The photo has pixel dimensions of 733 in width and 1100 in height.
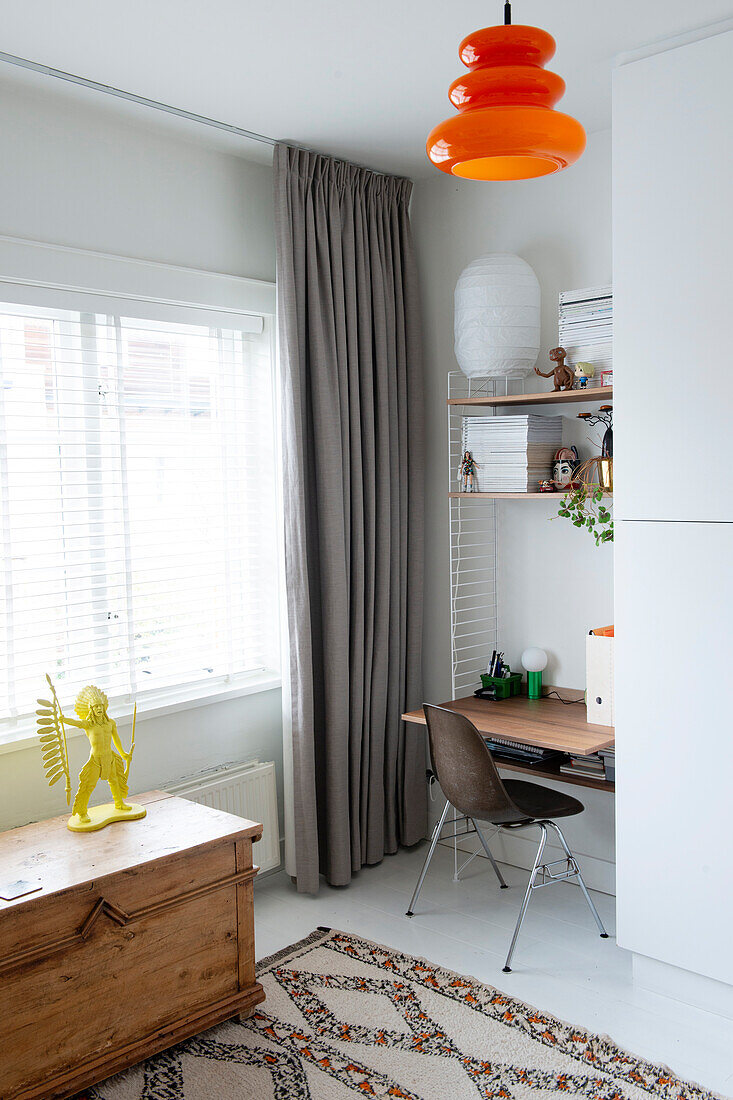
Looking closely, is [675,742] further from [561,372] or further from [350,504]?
[350,504]

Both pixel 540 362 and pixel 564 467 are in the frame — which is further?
pixel 540 362

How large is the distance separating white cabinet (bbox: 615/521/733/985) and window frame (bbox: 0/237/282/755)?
4.43 feet

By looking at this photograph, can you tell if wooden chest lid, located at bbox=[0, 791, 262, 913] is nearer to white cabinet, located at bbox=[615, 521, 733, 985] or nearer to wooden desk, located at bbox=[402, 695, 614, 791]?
wooden desk, located at bbox=[402, 695, 614, 791]

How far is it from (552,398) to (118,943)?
2.15 m

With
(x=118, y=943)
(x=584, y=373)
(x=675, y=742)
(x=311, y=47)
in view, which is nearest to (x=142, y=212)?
(x=311, y=47)

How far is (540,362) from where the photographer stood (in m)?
3.54

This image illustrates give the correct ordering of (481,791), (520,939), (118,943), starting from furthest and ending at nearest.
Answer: (520,939) → (481,791) → (118,943)

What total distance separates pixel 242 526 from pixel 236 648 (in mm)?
467

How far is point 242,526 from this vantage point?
355 centimetres

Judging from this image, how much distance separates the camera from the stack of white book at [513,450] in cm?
327

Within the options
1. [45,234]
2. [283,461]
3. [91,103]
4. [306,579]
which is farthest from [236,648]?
[91,103]

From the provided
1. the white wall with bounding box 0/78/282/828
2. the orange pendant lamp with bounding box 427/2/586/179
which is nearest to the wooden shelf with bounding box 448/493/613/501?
the white wall with bounding box 0/78/282/828

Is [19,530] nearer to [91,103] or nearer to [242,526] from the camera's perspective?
[242,526]

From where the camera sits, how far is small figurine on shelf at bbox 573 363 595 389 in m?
3.11
